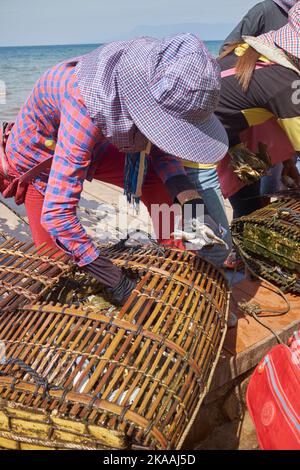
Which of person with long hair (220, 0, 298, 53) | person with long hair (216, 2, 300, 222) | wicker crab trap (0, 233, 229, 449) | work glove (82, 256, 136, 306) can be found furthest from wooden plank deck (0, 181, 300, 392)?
person with long hair (220, 0, 298, 53)

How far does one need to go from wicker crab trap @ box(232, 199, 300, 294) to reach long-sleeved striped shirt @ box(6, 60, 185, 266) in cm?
90

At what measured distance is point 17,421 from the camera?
4.25ft

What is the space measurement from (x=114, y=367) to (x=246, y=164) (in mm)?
1373

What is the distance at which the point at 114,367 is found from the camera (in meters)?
1.34

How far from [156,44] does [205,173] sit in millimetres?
643

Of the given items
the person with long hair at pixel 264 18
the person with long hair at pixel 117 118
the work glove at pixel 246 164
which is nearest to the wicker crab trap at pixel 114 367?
the person with long hair at pixel 117 118

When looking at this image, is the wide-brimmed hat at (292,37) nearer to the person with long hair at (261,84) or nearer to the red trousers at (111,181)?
A: the person with long hair at (261,84)

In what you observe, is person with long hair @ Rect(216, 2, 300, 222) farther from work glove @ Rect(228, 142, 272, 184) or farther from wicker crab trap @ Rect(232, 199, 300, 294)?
wicker crab trap @ Rect(232, 199, 300, 294)

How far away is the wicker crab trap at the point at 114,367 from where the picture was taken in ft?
4.01

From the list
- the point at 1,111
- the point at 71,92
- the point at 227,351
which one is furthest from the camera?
the point at 1,111

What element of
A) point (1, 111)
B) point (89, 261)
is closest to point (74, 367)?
point (89, 261)

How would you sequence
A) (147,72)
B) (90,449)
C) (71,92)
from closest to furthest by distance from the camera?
1. (90,449)
2. (147,72)
3. (71,92)

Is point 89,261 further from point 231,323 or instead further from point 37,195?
point 231,323

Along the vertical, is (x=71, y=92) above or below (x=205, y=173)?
above
